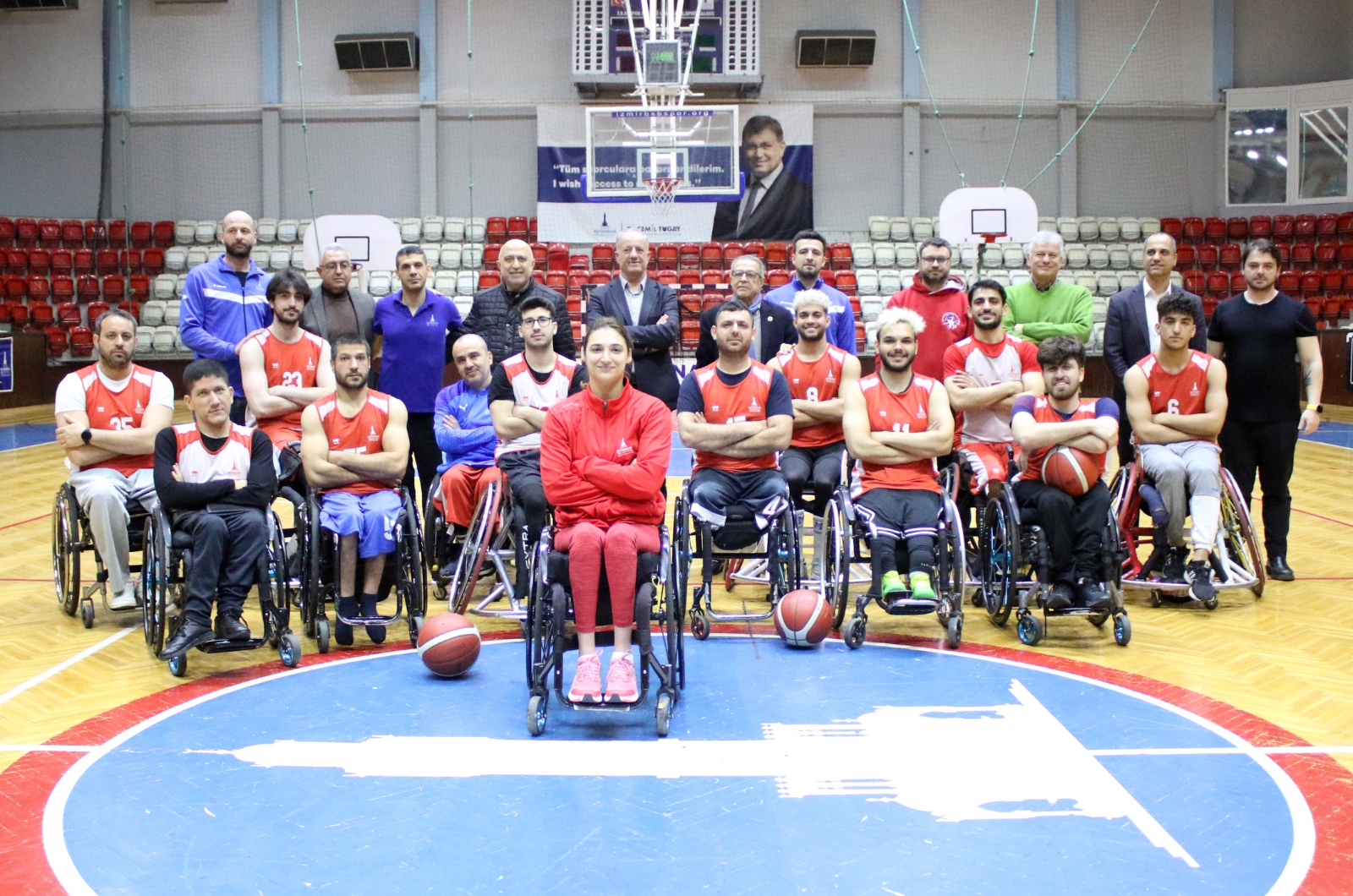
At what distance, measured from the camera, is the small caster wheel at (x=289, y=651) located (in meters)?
4.04

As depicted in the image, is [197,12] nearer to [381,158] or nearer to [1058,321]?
[381,158]

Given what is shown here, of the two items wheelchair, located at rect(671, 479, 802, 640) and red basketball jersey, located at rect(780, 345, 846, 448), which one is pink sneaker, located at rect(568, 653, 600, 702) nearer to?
wheelchair, located at rect(671, 479, 802, 640)

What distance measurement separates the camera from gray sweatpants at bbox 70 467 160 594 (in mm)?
4566

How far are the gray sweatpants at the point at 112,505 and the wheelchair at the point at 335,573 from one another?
73cm

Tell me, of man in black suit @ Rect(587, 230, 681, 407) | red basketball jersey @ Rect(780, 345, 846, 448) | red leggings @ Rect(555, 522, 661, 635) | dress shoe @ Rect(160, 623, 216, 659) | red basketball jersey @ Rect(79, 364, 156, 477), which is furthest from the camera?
man in black suit @ Rect(587, 230, 681, 407)

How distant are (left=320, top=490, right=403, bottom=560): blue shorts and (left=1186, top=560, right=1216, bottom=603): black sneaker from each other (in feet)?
10.5

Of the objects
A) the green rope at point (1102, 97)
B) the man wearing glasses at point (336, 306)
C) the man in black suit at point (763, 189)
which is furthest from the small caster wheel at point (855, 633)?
the green rope at point (1102, 97)

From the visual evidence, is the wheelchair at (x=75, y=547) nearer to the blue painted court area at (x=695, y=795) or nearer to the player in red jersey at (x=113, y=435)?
the player in red jersey at (x=113, y=435)

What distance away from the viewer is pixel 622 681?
3385 millimetres

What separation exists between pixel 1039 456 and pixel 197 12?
1501 cm

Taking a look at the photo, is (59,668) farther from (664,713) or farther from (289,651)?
(664,713)

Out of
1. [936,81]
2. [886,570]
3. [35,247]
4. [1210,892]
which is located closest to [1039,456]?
[886,570]

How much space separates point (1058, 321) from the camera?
5.27m

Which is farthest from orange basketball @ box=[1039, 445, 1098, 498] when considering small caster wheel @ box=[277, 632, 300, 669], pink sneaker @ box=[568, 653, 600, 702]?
small caster wheel @ box=[277, 632, 300, 669]
